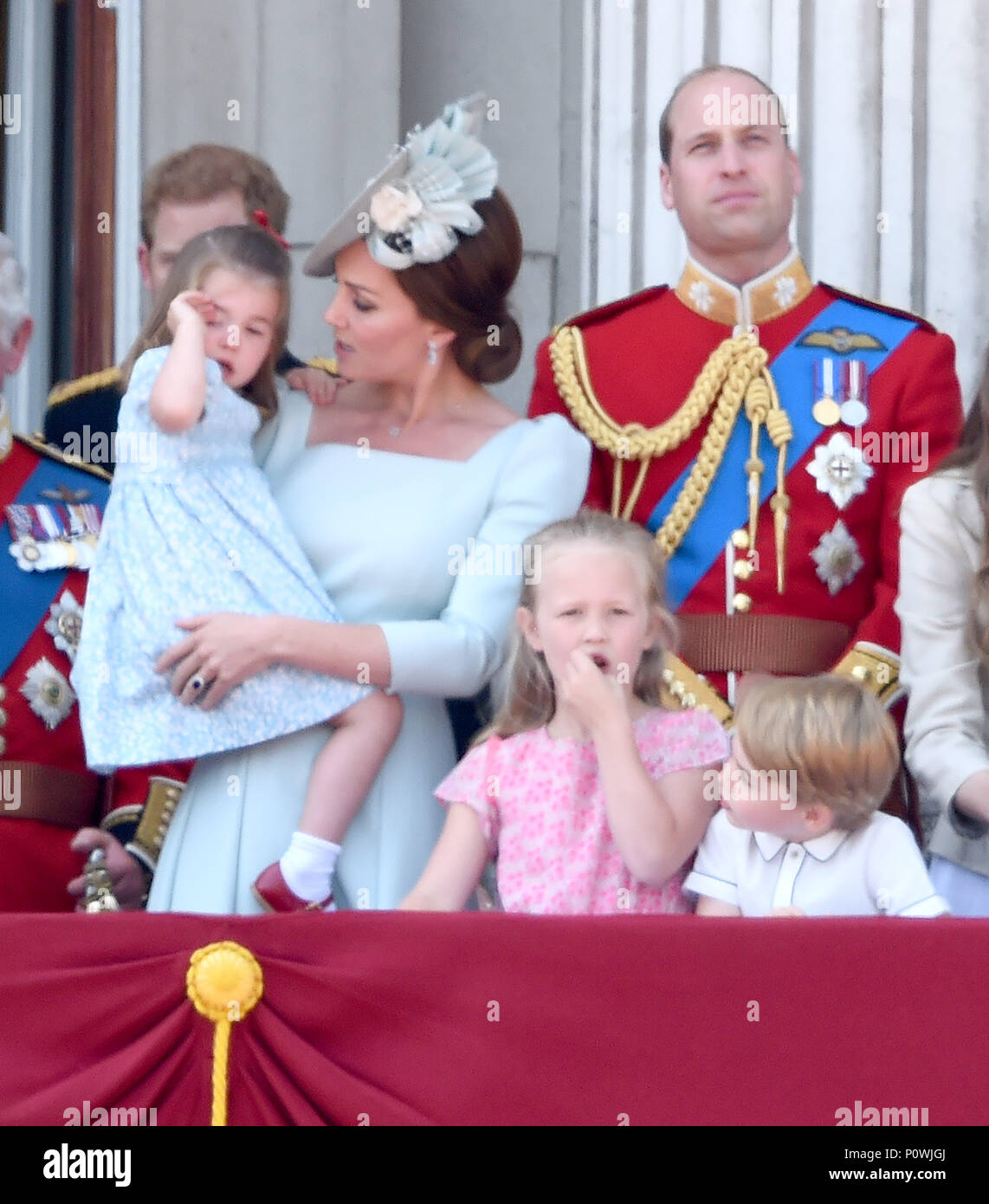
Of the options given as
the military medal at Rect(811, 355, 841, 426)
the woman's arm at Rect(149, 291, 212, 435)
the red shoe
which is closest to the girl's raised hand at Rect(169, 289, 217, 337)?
the woman's arm at Rect(149, 291, 212, 435)

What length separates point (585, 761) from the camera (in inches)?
108

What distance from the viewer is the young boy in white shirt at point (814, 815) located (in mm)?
2586

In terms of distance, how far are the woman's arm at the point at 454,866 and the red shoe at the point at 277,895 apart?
12cm

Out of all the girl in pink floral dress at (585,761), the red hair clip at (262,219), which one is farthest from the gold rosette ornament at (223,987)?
the red hair clip at (262,219)

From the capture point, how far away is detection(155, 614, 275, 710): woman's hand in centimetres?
279

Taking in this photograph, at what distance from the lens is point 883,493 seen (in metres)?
3.09

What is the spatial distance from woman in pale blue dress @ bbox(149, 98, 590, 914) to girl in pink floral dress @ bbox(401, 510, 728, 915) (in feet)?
0.28

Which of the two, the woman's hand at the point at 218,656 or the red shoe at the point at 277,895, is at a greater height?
the woman's hand at the point at 218,656

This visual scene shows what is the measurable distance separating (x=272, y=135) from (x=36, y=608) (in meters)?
1.38

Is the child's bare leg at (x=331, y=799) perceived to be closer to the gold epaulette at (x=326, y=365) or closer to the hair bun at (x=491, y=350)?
the hair bun at (x=491, y=350)

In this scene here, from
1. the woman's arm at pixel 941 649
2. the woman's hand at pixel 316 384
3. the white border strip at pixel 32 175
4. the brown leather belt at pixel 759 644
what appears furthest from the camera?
the white border strip at pixel 32 175

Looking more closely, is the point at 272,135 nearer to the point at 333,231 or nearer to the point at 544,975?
the point at 333,231

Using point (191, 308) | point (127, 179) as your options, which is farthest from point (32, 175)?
point (191, 308)

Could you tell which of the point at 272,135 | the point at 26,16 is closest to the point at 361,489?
the point at 272,135
